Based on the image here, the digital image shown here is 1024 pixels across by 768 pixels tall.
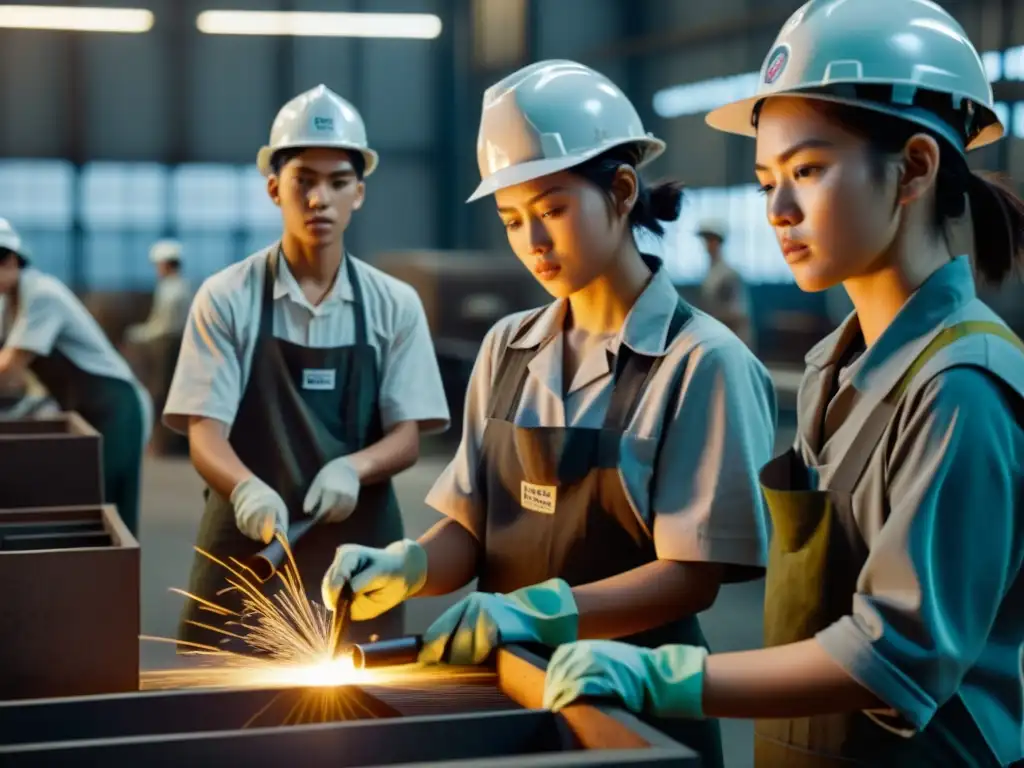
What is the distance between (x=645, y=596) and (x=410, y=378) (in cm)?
136

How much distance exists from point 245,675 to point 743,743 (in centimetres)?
233

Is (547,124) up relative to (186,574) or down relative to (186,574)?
up

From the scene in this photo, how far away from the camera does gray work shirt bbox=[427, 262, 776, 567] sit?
163 cm

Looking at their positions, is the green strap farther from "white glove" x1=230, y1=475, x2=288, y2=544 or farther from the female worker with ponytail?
"white glove" x1=230, y1=475, x2=288, y2=544

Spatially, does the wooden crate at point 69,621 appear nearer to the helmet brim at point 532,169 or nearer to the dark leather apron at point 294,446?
the helmet brim at point 532,169

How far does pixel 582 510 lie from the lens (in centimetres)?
172

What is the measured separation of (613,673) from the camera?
120 centimetres

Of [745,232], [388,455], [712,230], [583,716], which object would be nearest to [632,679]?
[583,716]

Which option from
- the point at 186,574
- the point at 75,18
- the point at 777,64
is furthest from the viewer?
the point at 75,18

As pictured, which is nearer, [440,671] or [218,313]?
[440,671]

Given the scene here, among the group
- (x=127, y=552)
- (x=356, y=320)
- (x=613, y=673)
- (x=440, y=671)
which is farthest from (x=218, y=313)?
(x=613, y=673)

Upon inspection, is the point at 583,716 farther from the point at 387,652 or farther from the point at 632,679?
the point at 387,652

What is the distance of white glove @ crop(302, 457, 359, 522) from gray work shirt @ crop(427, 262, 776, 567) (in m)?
0.99

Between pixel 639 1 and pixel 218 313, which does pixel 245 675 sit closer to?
pixel 218 313
